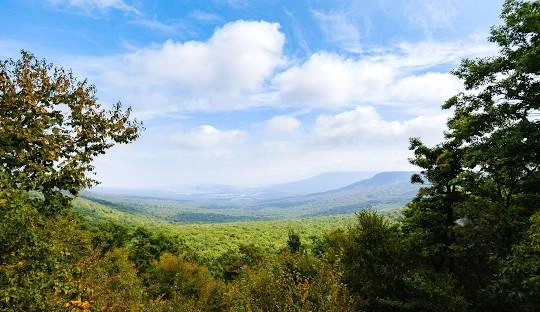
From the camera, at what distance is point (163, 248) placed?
6544 cm

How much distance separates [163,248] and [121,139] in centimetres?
5639

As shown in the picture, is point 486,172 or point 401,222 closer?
point 486,172

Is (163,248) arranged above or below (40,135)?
below

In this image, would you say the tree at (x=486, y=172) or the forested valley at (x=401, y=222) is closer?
the forested valley at (x=401, y=222)

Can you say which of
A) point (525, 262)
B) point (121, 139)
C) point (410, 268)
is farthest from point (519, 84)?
point (121, 139)

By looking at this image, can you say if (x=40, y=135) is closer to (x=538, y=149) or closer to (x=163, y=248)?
(x=538, y=149)

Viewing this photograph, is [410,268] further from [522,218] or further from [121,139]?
[121,139]

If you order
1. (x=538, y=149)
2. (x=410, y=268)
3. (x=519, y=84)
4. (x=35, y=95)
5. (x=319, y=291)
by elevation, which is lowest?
(x=410, y=268)

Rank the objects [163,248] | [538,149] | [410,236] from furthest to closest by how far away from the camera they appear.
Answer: [163,248]
[410,236]
[538,149]

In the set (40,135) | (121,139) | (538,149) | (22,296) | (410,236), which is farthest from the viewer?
(410,236)

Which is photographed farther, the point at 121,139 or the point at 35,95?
the point at 121,139

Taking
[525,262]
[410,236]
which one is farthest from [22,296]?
[410,236]

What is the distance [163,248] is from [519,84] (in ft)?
194

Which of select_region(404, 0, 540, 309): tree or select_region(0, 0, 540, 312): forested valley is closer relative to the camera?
select_region(0, 0, 540, 312): forested valley
